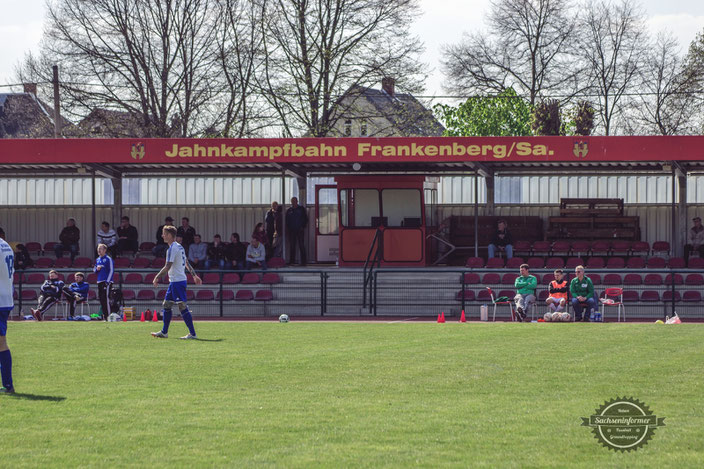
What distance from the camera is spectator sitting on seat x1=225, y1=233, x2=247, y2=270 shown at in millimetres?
26141

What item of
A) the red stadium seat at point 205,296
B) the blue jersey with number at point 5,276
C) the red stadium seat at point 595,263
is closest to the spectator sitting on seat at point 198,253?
the red stadium seat at point 205,296

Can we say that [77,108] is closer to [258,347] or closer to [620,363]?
[258,347]

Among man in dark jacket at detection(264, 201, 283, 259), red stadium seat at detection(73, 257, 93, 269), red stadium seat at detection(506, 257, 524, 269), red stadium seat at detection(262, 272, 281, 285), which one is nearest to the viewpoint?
red stadium seat at detection(262, 272, 281, 285)

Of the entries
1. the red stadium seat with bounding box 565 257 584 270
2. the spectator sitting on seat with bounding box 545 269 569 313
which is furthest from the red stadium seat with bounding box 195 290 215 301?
the red stadium seat with bounding box 565 257 584 270

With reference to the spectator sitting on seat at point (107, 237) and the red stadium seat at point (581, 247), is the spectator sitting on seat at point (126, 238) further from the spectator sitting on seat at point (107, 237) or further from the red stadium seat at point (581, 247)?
the red stadium seat at point (581, 247)

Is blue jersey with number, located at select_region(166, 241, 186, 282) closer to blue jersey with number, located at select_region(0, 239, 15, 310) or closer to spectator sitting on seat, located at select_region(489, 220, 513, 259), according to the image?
blue jersey with number, located at select_region(0, 239, 15, 310)

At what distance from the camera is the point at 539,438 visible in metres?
6.95

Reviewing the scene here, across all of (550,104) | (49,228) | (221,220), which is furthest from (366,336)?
(550,104)

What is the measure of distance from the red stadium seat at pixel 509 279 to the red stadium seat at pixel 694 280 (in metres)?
3.83

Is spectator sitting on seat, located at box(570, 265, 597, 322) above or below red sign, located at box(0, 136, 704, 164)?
below

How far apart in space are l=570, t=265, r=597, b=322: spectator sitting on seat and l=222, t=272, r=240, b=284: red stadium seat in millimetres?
7955

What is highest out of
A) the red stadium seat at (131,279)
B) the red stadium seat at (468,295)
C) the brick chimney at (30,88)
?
the brick chimney at (30,88)

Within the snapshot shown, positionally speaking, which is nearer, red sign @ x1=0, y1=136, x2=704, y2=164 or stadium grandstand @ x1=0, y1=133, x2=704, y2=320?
stadium grandstand @ x1=0, y1=133, x2=704, y2=320

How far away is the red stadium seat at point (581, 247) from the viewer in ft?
90.5
